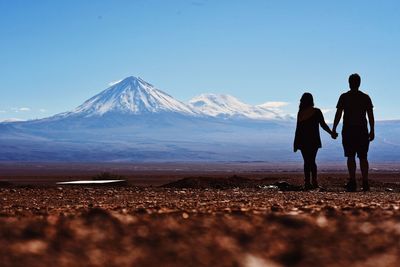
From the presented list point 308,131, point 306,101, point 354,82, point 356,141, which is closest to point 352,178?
point 356,141

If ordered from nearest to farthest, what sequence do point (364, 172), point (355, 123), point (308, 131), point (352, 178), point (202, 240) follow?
point (202, 240) → point (352, 178) → point (364, 172) → point (355, 123) → point (308, 131)

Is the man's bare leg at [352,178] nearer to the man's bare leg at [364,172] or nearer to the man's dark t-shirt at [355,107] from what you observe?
the man's bare leg at [364,172]

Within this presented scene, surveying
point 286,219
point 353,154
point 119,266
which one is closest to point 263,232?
point 286,219

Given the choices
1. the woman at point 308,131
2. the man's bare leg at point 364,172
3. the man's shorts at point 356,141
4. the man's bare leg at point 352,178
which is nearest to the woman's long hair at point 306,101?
the woman at point 308,131

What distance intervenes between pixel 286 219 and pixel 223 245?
341 mm

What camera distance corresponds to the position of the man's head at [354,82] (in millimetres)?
9773

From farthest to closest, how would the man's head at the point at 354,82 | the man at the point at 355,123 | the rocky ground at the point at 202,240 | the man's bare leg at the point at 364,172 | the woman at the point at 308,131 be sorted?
1. the woman at the point at 308,131
2. the man's head at the point at 354,82
3. the man at the point at 355,123
4. the man's bare leg at the point at 364,172
5. the rocky ground at the point at 202,240

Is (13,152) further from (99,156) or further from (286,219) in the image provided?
(286,219)

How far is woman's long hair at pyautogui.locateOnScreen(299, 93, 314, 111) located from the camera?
10.8m

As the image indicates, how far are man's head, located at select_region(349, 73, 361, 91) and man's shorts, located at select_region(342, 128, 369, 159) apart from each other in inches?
25.4

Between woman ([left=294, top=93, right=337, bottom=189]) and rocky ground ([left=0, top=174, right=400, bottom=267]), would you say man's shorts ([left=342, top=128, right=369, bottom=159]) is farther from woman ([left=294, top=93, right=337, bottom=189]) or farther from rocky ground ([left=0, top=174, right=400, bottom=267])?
rocky ground ([left=0, top=174, right=400, bottom=267])

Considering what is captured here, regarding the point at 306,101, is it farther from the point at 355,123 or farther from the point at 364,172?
the point at 364,172

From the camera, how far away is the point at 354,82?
984 cm

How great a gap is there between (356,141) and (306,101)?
1.47 m
